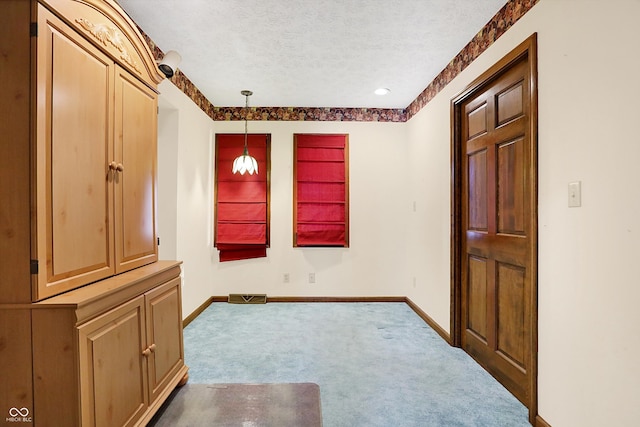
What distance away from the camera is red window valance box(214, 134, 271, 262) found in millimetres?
4238

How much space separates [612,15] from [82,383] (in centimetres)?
254

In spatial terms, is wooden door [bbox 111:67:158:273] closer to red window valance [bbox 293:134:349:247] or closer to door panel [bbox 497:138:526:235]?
door panel [bbox 497:138:526:235]

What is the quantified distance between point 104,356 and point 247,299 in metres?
3.08

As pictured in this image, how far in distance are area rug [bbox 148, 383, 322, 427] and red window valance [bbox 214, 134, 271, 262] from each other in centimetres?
236

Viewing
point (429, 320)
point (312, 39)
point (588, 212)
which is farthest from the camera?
point (429, 320)

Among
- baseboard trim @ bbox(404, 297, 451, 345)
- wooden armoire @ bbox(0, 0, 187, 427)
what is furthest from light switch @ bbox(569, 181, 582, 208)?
wooden armoire @ bbox(0, 0, 187, 427)

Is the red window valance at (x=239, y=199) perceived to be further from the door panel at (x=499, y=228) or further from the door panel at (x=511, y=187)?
the door panel at (x=511, y=187)

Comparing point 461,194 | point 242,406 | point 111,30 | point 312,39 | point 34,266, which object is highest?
point 312,39

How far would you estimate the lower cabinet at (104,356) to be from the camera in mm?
1105

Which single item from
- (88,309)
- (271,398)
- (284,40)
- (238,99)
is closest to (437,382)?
(271,398)

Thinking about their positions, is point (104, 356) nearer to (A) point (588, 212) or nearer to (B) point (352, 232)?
(A) point (588, 212)

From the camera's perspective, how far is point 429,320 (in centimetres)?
342

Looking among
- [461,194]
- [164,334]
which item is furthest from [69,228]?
[461,194]

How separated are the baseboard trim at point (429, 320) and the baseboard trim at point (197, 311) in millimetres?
2591
